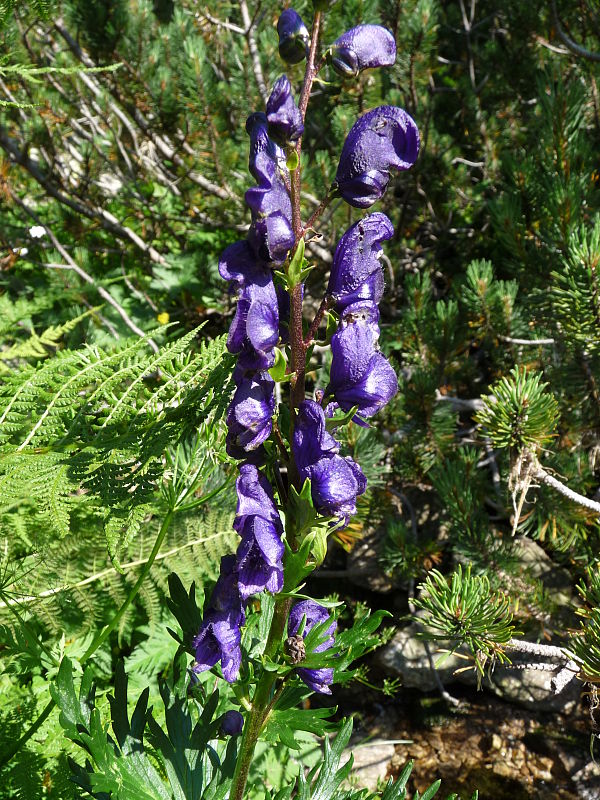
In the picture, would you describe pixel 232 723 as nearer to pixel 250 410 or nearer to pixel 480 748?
pixel 250 410

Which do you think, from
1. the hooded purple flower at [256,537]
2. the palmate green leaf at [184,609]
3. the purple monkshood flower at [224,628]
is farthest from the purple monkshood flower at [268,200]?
the palmate green leaf at [184,609]

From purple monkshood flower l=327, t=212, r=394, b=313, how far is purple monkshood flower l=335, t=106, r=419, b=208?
0.05 meters

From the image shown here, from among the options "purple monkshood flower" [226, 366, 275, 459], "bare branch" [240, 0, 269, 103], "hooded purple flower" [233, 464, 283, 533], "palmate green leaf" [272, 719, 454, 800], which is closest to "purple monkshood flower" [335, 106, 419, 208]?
"purple monkshood flower" [226, 366, 275, 459]

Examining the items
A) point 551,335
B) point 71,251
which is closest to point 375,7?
point 551,335

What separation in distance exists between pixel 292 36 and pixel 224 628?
101cm

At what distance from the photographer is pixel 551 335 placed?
91.0 inches

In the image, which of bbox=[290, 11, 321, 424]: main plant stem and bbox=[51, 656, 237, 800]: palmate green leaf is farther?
bbox=[51, 656, 237, 800]: palmate green leaf

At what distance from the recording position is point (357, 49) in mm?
1047

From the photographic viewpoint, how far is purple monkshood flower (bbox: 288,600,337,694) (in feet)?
3.79

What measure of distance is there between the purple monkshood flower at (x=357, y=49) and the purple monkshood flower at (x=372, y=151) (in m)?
0.08

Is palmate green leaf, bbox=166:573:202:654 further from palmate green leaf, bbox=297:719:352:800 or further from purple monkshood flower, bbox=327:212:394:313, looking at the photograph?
purple monkshood flower, bbox=327:212:394:313

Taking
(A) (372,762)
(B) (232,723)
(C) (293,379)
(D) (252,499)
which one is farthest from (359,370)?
(A) (372,762)

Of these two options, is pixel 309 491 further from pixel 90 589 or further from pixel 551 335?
pixel 551 335

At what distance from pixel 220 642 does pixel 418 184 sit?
8.83ft
